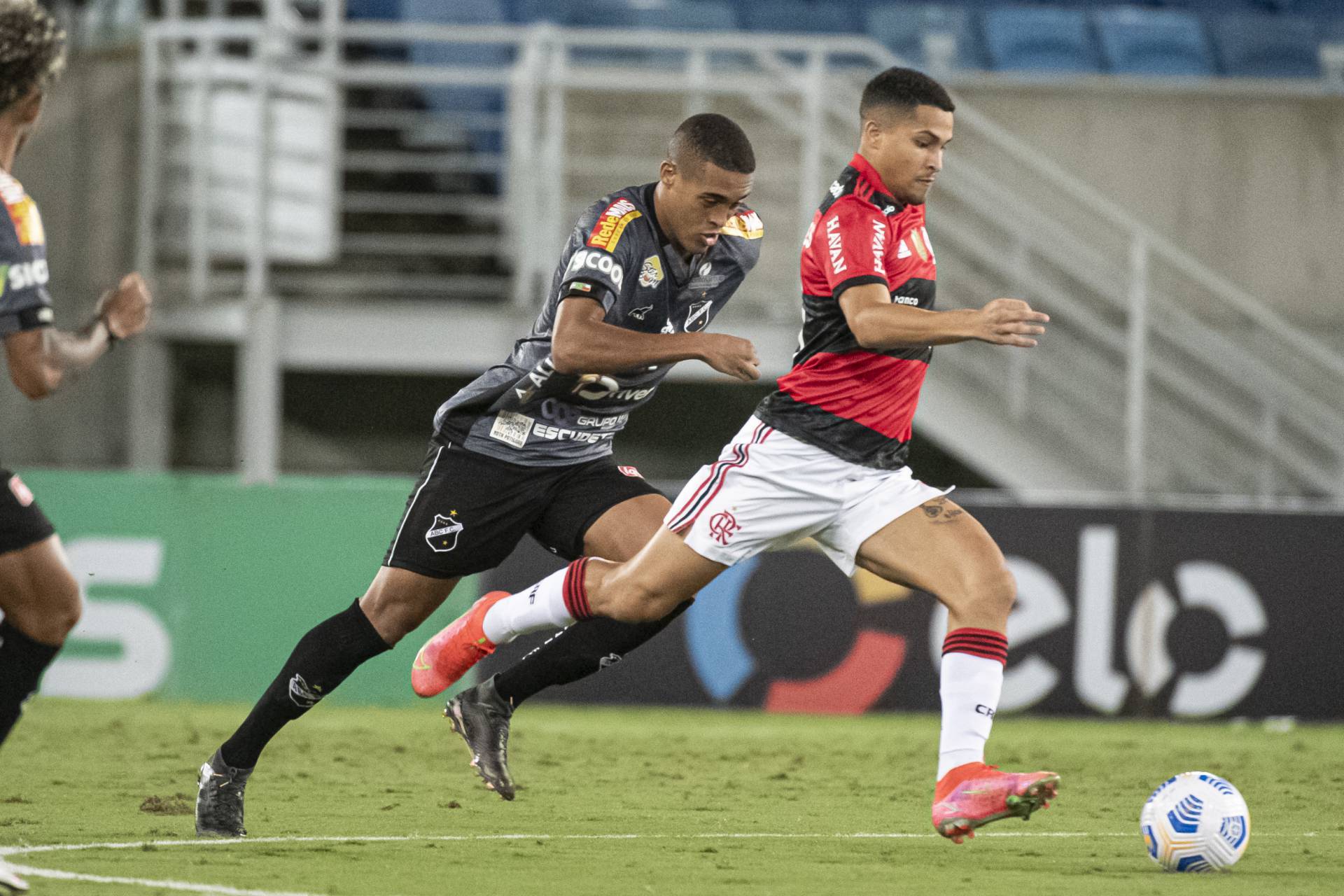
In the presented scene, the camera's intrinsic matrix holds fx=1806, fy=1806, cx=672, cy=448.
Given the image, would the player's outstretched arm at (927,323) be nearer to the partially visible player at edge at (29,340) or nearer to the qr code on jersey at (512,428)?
the qr code on jersey at (512,428)

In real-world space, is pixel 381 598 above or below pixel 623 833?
above

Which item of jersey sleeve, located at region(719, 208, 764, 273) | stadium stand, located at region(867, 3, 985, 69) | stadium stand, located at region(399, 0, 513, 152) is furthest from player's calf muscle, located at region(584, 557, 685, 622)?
stadium stand, located at region(867, 3, 985, 69)

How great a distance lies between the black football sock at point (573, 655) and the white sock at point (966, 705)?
1.17 meters

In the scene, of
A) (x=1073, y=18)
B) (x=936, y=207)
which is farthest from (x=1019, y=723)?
(x=1073, y=18)

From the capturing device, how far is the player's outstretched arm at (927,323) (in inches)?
198

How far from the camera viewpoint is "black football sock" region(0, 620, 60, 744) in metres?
4.73

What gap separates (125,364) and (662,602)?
9.54 meters

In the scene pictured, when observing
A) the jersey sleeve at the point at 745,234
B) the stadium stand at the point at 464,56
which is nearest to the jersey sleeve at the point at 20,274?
the jersey sleeve at the point at 745,234

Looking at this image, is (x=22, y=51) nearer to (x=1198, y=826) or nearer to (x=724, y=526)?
(x=724, y=526)

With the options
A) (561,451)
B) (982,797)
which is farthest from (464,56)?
(982,797)

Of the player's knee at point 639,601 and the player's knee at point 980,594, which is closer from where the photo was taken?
the player's knee at point 980,594

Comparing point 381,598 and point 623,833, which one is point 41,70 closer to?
point 381,598

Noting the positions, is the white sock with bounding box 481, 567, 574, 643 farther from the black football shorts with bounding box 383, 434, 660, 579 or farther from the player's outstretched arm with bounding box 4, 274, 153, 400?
the player's outstretched arm with bounding box 4, 274, 153, 400

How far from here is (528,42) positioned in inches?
500
